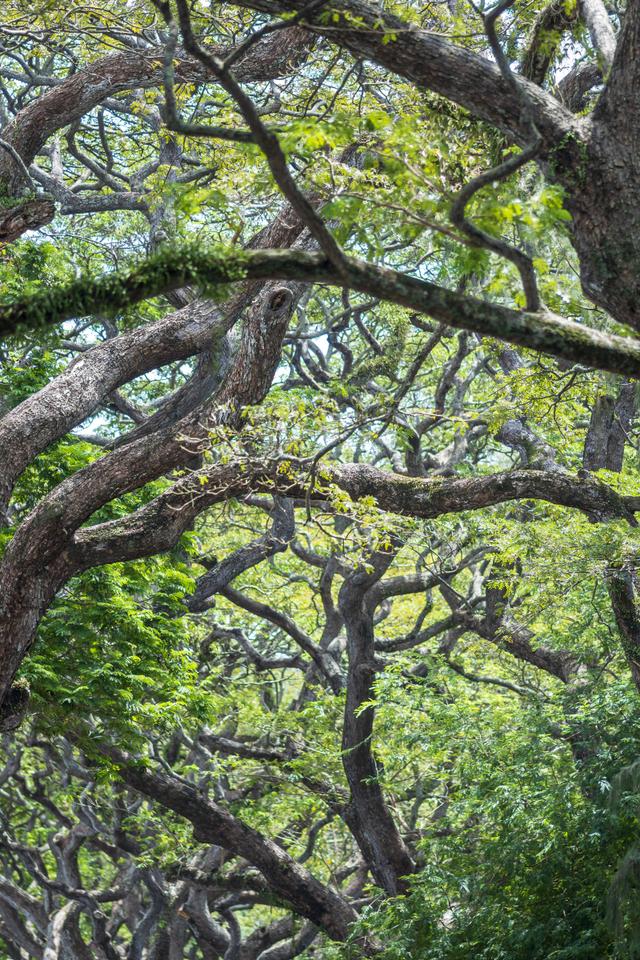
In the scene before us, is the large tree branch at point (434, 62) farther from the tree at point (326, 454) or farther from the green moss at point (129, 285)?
the green moss at point (129, 285)

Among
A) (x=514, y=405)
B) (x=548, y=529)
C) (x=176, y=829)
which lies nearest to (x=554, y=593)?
(x=548, y=529)

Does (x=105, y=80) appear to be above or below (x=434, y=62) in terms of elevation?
above

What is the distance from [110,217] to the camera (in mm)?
14594

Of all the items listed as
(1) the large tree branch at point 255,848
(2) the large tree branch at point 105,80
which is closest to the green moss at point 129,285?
(2) the large tree branch at point 105,80

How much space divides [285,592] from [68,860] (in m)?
4.87

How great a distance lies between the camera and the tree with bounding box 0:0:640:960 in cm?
481

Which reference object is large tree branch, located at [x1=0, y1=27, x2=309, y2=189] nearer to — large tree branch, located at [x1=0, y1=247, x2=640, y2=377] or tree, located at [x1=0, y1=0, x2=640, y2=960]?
tree, located at [x1=0, y1=0, x2=640, y2=960]

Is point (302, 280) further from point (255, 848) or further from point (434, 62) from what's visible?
point (255, 848)

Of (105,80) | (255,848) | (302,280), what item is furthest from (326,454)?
(255,848)

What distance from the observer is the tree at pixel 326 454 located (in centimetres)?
481

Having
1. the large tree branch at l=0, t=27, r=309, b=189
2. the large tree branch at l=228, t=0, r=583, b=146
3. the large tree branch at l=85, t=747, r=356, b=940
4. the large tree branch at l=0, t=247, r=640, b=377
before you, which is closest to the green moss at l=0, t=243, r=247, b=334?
the large tree branch at l=0, t=247, r=640, b=377

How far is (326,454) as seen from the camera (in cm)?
877

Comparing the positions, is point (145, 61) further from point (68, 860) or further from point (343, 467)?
point (68, 860)

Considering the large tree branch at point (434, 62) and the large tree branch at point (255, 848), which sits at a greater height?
the large tree branch at point (434, 62)
